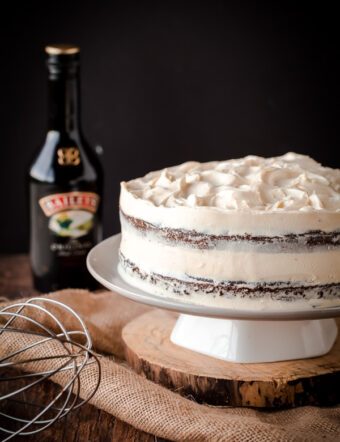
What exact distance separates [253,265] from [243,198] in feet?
0.41

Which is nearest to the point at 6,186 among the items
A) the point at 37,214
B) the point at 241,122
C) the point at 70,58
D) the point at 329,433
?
the point at 37,214

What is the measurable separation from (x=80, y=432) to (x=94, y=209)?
76 centimetres

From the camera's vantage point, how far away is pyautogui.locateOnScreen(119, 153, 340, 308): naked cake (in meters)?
1.18

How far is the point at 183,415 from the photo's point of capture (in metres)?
1.16

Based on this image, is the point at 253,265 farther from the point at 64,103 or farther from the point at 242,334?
the point at 64,103

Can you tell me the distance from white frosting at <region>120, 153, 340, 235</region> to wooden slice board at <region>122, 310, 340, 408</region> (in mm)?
293

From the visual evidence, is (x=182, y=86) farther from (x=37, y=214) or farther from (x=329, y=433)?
(x=329, y=433)

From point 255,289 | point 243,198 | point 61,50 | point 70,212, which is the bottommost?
point 70,212

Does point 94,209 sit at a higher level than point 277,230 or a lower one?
lower

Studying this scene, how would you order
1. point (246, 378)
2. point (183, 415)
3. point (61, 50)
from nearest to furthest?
1. point (183, 415)
2. point (246, 378)
3. point (61, 50)

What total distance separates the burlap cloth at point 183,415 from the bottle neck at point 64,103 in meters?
0.66

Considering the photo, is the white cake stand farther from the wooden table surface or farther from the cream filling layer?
the wooden table surface

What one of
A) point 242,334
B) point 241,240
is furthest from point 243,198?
point 242,334

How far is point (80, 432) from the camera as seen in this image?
118cm
